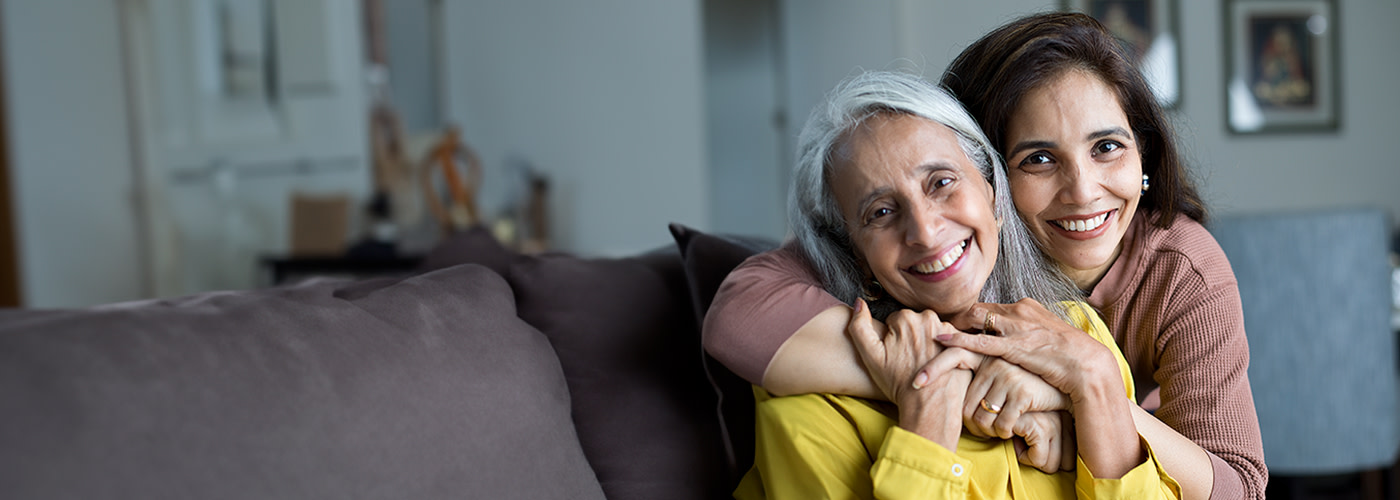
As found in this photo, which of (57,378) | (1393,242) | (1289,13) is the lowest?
(1393,242)

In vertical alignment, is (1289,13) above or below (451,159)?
above

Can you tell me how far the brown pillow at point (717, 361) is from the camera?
1.33 m

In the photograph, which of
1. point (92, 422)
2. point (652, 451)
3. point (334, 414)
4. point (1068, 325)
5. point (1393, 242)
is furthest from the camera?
point (1393, 242)

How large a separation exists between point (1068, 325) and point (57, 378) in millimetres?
951

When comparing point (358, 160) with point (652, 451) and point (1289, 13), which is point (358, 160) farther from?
point (1289, 13)

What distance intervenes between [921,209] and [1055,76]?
0.28m

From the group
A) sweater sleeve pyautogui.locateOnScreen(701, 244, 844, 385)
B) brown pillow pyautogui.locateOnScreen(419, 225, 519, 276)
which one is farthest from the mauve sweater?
brown pillow pyautogui.locateOnScreen(419, 225, 519, 276)

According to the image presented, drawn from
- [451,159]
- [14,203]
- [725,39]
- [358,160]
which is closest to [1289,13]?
[725,39]

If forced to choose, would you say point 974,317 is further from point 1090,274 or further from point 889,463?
point 1090,274

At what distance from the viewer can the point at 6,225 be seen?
154 inches

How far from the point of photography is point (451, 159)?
4.27 metres

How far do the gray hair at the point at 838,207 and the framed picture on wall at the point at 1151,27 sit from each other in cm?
384

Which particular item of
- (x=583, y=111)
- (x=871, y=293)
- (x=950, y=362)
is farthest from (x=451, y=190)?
(x=950, y=362)

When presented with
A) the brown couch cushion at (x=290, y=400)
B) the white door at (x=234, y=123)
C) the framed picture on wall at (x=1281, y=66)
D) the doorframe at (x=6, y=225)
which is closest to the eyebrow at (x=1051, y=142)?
the brown couch cushion at (x=290, y=400)
